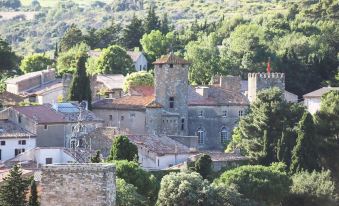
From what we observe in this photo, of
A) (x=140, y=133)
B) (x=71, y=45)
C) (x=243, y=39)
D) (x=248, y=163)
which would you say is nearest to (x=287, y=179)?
(x=248, y=163)

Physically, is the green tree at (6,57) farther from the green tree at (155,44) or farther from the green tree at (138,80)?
the green tree at (155,44)

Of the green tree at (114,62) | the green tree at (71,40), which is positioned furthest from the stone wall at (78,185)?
the green tree at (71,40)

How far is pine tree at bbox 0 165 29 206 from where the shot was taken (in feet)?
152

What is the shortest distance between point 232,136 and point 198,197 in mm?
17411

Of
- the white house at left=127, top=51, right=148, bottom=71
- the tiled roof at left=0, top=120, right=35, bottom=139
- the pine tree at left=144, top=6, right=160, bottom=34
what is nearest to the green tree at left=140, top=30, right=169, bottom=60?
the white house at left=127, top=51, right=148, bottom=71

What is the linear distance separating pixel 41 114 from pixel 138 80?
16317mm

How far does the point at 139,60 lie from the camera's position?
314 feet

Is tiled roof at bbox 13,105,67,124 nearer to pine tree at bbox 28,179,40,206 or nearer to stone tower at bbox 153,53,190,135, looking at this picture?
stone tower at bbox 153,53,190,135

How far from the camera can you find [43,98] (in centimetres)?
7719

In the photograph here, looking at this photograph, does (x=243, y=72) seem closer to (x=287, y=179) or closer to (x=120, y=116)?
(x=120, y=116)

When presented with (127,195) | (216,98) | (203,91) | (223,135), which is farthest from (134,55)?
(127,195)

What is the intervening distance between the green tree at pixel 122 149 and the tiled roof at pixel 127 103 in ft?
31.9

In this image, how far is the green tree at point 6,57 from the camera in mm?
82750

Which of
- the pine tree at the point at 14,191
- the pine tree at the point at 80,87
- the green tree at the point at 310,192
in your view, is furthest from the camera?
the pine tree at the point at 80,87
